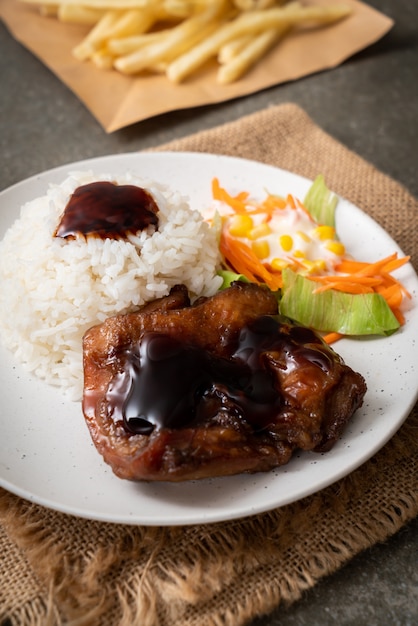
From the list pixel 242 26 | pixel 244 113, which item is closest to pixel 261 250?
pixel 244 113

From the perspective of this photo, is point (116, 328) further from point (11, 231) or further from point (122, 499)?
point (11, 231)

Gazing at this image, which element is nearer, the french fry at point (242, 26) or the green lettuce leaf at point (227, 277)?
the green lettuce leaf at point (227, 277)

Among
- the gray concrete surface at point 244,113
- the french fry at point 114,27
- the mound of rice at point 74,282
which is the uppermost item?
the mound of rice at point 74,282

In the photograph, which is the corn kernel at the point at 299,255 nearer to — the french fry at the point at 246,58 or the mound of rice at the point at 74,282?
the mound of rice at the point at 74,282

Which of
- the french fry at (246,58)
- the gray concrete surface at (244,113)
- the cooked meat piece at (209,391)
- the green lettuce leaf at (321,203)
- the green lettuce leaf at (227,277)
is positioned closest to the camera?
the cooked meat piece at (209,391)

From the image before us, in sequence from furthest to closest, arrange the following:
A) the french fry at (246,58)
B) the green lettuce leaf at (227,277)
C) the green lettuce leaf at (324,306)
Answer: the french fry at (246,58) < the green lettuce leaf at (227,277) < the green lettuce leaf at (324,306)

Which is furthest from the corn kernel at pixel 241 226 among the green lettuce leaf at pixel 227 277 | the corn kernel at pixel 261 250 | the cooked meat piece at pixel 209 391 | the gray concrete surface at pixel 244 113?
the gray concrete surface at pixel 244 113

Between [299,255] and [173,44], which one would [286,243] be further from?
[173,44]
